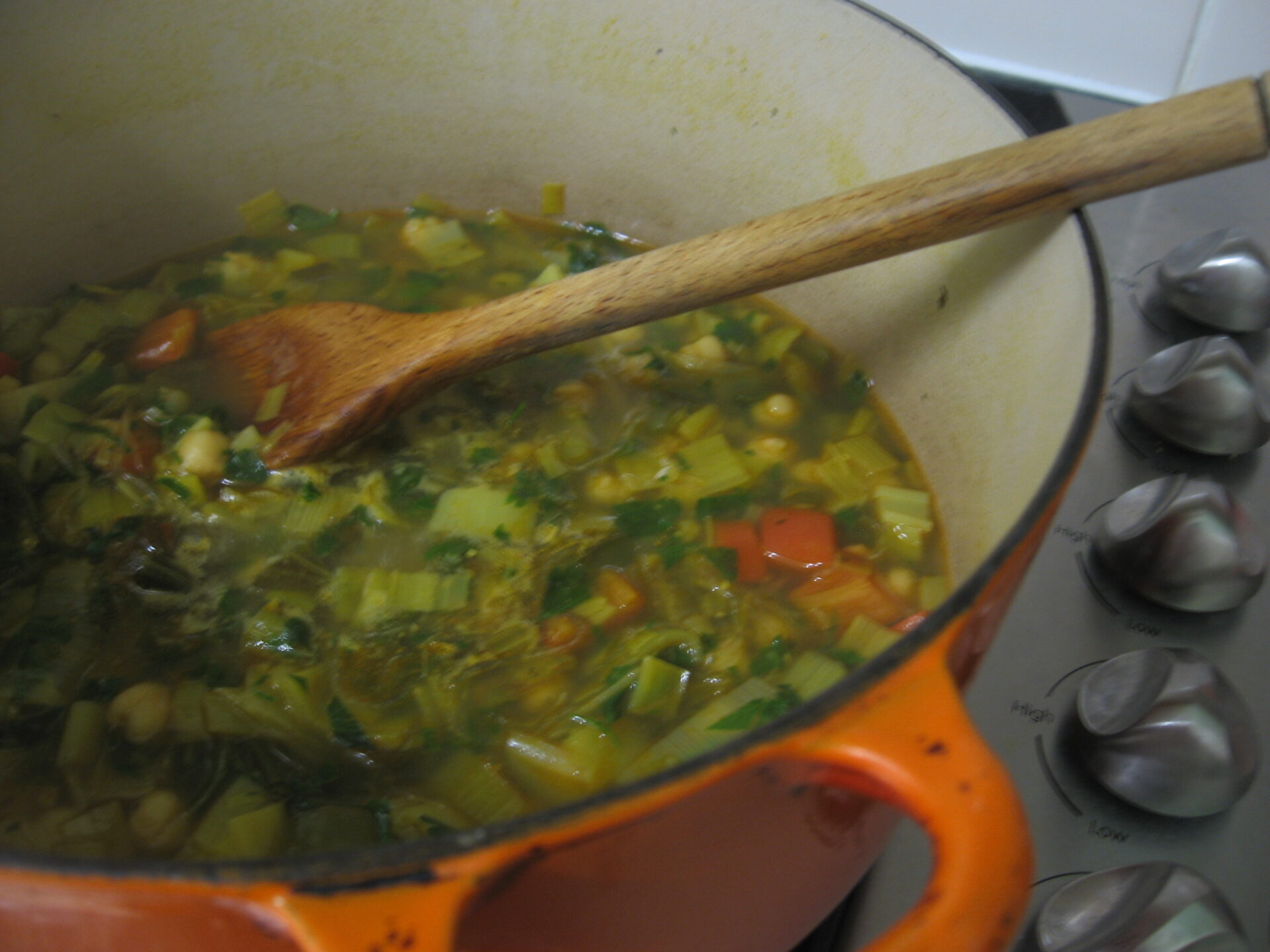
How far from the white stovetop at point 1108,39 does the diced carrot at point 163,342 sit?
1541 mm

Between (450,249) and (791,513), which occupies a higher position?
(450,249)

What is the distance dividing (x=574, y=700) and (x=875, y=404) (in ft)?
2.47

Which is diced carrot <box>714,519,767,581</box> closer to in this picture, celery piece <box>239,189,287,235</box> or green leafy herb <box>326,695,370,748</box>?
green leafy herb <box>326,695,370,748</box>

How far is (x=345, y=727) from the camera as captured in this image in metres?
1.33

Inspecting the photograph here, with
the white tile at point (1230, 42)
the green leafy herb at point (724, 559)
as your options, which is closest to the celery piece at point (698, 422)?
the green leafy herb at point (724, 559)

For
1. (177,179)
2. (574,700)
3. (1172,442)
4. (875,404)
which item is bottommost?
(574,700)

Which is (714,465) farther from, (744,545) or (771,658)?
(771,658)

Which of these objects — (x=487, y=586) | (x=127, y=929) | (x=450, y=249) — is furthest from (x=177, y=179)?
(x=127, y=929)

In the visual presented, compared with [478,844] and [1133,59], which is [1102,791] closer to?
[478,844]

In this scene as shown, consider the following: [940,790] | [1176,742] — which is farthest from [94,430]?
[1176,742]

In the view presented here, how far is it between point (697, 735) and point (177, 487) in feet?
3.05

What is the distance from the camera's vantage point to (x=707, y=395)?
1790 millimetres

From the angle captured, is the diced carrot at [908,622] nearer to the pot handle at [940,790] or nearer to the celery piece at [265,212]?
the pot handle at [940,790]

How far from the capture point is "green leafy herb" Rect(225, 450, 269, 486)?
64.8 inches
